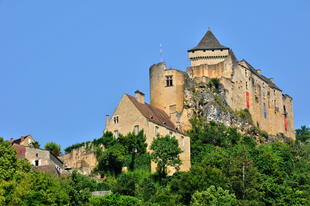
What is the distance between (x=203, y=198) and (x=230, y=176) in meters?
7.29

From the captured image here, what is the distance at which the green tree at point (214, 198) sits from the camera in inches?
1962

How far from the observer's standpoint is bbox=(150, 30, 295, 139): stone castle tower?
7881 centimetres

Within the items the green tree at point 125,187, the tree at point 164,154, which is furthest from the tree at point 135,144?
the green tree at point 125,187

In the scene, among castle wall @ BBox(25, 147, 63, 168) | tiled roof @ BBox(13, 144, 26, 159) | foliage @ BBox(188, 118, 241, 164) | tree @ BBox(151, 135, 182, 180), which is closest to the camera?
tree @ BBox(151, 135, 182, 180)

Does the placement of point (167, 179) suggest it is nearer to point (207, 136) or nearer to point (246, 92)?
point (207, 136)

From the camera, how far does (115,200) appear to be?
170ft

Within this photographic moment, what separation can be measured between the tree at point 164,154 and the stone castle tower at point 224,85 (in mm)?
12368

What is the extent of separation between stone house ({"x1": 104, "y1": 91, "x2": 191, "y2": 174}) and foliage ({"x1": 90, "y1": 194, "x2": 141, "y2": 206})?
50.8 feet

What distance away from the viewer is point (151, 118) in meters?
70.6

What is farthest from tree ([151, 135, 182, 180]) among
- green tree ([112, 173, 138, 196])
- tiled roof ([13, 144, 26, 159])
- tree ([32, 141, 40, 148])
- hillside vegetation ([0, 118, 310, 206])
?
tree ([32, 141, 40, 148])

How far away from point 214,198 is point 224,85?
35.7m

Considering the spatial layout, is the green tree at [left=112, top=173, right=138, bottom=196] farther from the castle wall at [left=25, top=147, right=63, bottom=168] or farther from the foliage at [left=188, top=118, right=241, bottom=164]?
the foliage at [left=188, top=118, right=241, bottom=164]

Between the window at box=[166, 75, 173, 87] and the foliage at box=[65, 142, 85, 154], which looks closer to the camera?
the foliage at box=[65, 142, 85, 154]

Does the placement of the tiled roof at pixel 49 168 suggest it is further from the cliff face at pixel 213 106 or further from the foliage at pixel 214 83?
the foliage at pixel 214 83
